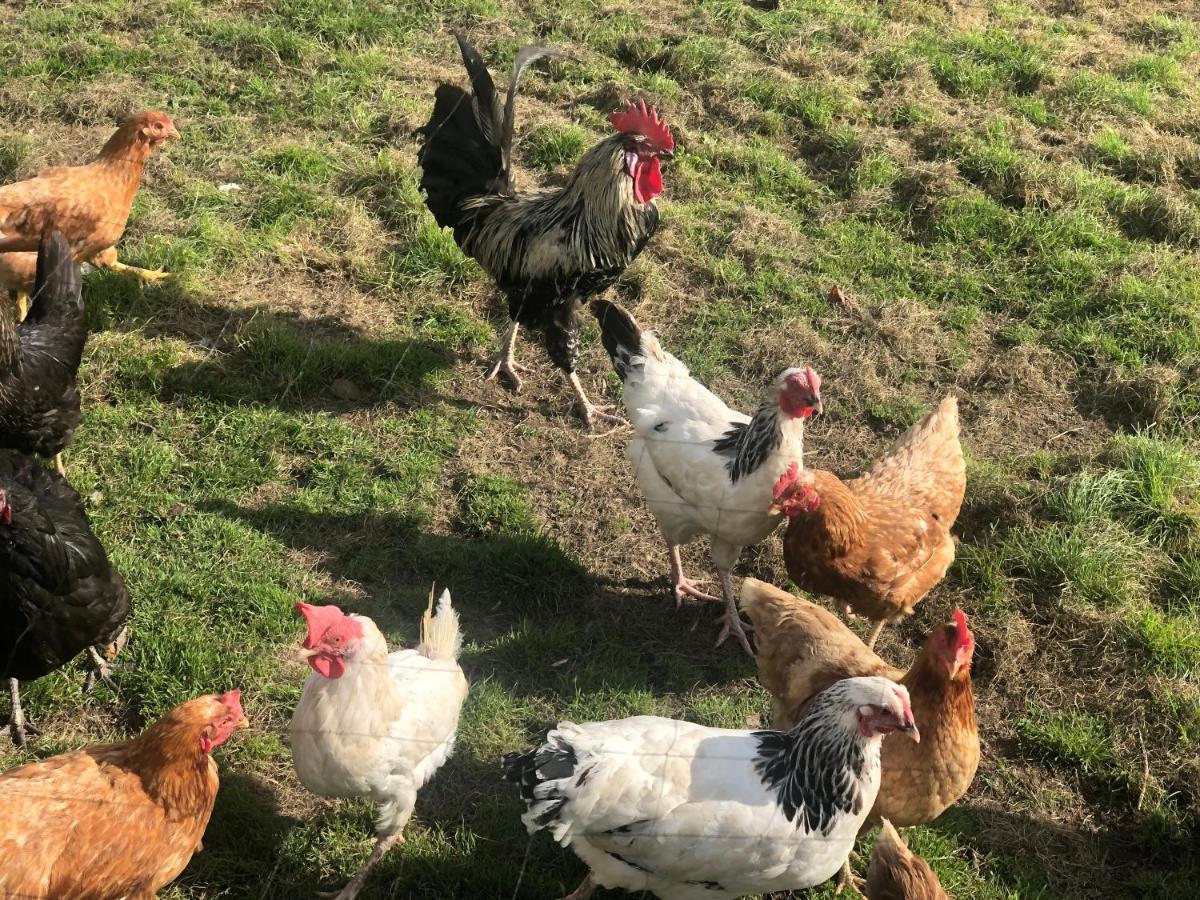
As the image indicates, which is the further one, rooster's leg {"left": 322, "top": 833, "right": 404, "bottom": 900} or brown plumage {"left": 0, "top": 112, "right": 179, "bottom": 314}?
brown plumage {"left": 0, "top": 112, "right": 179, "bottom": 314}

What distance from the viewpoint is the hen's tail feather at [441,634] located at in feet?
12.1

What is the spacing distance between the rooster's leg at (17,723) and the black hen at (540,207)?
2.91 meters

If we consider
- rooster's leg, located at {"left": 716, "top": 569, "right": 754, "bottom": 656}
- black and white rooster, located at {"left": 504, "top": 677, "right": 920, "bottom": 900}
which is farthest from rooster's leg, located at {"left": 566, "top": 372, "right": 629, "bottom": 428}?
black and white rooster, located at {"left": 504, "top": 677, "right": 920, "bottom": 900}

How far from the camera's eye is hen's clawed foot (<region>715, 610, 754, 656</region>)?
14.7 feet

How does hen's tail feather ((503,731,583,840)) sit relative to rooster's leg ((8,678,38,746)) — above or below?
above

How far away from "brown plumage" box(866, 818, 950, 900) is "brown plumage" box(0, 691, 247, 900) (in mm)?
2206

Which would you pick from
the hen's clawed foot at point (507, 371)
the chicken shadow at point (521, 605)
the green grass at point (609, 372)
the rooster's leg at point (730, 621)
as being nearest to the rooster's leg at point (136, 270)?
the green grass at point (609, 372)

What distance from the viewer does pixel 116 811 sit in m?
3.03

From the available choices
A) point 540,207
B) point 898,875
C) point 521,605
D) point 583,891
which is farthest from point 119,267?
point 898,875

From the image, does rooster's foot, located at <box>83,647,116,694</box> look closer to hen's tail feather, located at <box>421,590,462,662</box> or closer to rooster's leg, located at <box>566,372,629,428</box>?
hen's tail feather, located at <box>421,590,462,662</box>

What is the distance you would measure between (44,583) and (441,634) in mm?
1478

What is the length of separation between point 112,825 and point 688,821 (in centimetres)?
184

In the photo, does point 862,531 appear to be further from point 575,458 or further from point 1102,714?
point 575,458

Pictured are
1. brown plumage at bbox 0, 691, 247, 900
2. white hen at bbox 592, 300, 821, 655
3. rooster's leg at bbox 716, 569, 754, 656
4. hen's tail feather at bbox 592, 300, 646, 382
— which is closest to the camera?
brown plumage at bbox 0, 691, 247, 900
